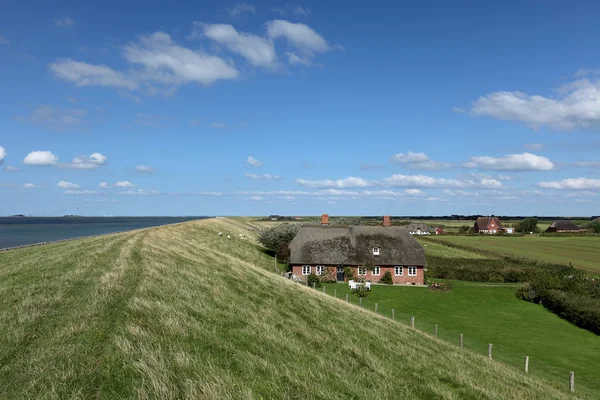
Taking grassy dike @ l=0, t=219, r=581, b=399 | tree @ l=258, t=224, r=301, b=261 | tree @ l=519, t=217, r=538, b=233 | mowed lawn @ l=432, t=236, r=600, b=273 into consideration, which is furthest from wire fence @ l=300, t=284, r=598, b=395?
tree @ l=519, t=217, r=538, b=233

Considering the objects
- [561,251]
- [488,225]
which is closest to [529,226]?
[488,225]

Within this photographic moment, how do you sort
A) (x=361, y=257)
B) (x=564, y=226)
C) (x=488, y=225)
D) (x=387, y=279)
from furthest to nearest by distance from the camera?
(x=488, y=225), (x=564, y=226), (x=361, y=257), (x=387, y=279)

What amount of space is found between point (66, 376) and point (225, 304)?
31.2 ft

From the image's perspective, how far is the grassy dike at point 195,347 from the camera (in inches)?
336

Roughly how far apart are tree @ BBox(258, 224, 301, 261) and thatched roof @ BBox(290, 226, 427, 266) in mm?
9410

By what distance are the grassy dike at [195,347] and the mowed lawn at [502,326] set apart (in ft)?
21.6

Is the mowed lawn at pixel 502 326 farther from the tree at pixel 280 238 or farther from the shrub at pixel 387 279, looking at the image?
the tree at pixel 280 238

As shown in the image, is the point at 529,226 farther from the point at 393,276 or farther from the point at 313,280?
the point at 313,280

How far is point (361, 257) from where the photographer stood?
56125mm

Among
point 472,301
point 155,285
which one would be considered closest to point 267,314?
point 155,285

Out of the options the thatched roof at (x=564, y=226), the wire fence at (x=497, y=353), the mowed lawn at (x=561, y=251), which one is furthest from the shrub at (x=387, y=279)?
the thatched roof at (x=564, y=226)

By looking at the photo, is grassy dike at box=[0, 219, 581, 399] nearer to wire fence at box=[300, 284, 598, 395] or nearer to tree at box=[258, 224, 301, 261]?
wire fence at box=[300, 284, 598, 395]

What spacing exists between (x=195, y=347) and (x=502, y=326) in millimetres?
32825

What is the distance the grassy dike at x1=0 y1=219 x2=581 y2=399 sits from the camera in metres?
8.54
